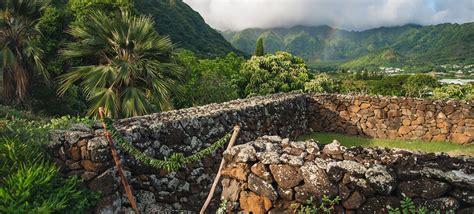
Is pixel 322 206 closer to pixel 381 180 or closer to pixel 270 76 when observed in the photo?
pixel 381 180

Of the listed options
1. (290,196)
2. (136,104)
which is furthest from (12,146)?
(136,104)

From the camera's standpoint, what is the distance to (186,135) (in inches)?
272

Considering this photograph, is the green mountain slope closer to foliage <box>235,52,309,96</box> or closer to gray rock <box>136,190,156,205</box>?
foliage <box>235,52,309,96</box>

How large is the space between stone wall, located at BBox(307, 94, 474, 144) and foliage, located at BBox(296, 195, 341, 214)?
35.3ft

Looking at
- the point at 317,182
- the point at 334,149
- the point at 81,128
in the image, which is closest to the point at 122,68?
the point at 81,128

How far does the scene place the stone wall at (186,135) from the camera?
209 inches

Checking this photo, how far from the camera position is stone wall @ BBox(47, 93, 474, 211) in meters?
5.32

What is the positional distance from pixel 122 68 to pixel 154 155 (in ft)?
13.1

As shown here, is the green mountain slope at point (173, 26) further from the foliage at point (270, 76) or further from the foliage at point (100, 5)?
the foliage at point (100, 5)

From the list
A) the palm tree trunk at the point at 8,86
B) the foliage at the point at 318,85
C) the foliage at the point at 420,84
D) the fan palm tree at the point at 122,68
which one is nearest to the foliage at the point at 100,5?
the palm tree trunk at the point at 8,86

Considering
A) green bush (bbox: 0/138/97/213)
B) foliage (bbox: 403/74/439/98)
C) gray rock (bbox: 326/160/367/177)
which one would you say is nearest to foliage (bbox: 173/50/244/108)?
green bush (bbox: 0/138/97/213)

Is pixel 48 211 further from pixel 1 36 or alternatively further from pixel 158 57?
pixel 1 36

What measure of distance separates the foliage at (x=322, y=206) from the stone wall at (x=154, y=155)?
3.00 meters

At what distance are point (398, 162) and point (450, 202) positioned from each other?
653 mm
